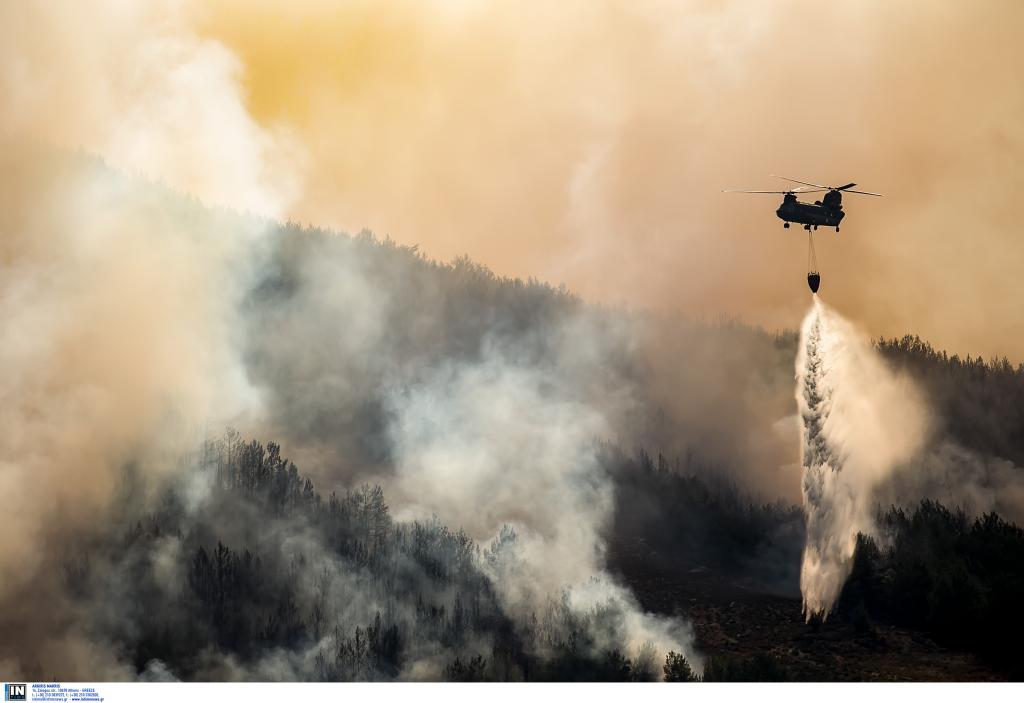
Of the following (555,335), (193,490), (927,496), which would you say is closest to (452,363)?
(555,335)

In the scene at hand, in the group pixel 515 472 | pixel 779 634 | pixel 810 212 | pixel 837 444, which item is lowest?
pixel 779 634

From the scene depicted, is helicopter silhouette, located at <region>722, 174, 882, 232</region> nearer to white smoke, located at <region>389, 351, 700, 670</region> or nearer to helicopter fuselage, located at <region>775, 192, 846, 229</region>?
helicopter fuselage, located at <region>775, 192, 846, 229</region>

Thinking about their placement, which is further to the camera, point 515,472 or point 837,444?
point 515,472

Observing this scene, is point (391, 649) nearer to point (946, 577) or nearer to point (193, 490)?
point (193, 490)

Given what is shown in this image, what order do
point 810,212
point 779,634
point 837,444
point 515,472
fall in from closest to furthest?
Answer: 1. point 810,212
2. point 779,634
3. point 837,444
4. point 515,472

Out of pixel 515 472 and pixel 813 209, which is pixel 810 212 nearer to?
pixel 813 209

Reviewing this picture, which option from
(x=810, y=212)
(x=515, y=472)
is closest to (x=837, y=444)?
(x=810, y=212)
